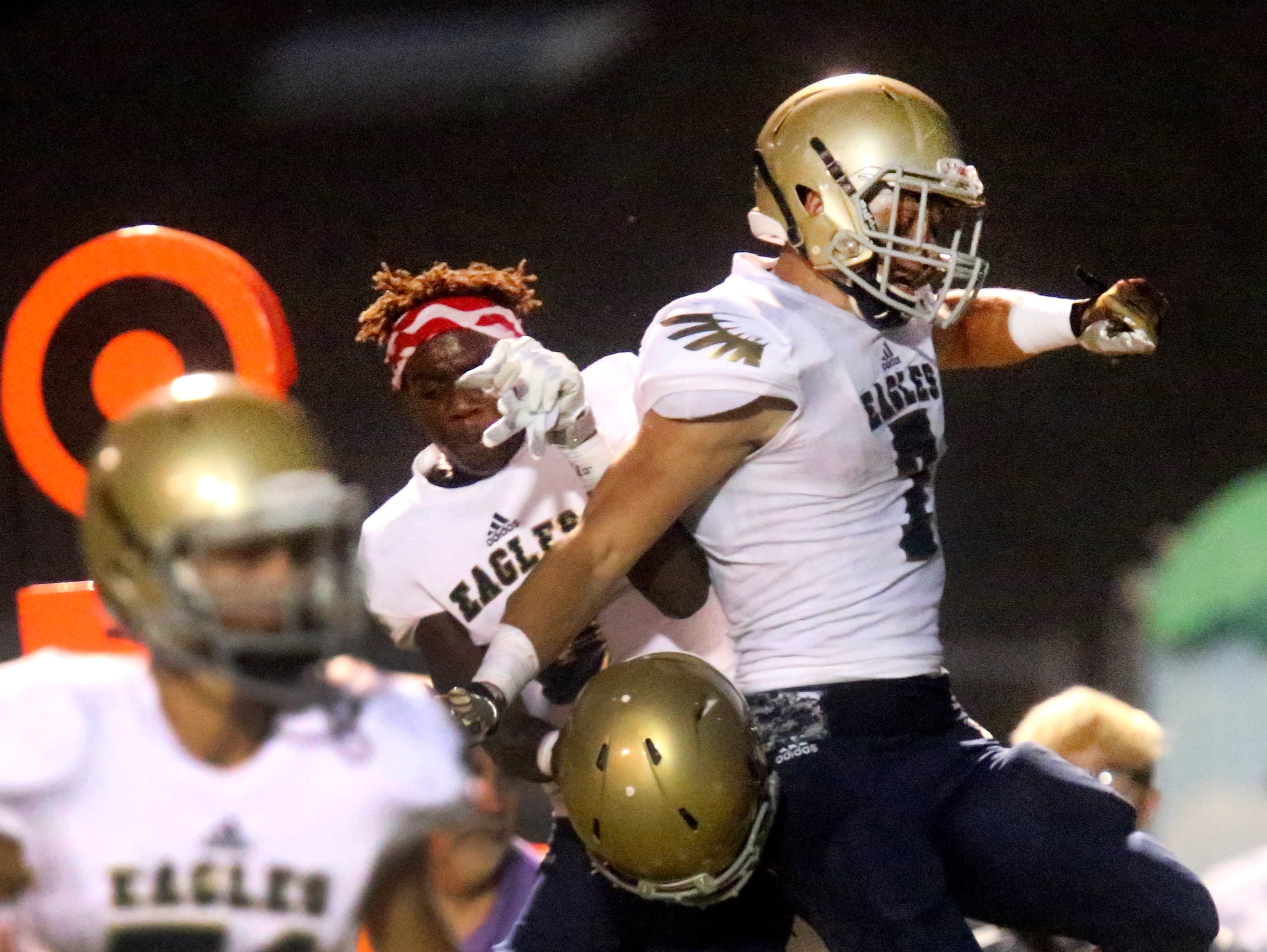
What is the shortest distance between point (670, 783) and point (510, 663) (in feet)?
0.79

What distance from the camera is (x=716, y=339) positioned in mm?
1963

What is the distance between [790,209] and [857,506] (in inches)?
15.5

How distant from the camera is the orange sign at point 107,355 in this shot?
2.62 metres

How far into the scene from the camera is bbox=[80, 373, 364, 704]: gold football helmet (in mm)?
1404

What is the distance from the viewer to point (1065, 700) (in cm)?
281

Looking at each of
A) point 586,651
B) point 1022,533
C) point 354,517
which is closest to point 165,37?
point 586,651

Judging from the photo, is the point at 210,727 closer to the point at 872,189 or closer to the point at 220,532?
the point at 220,532

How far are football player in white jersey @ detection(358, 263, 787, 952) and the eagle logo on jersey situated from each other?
315 mm

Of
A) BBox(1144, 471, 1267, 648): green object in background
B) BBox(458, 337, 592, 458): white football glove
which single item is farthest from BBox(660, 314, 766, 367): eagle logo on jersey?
BBox(1144, 471, 1267, 648): green object in background

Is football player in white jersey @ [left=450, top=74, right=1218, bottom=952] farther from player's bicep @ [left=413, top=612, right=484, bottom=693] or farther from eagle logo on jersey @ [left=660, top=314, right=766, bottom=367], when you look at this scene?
player's bicep @ [left=413, top=612, right=484, bottom=693]

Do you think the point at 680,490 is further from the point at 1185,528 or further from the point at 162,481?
the point at 1185,528

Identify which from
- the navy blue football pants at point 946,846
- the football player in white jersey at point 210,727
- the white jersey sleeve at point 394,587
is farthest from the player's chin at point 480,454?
the football player in white jersey at point 210,727

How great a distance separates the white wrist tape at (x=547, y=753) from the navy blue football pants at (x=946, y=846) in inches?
11.1

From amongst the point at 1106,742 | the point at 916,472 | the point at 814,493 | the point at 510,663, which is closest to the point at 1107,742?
the point at 1106,742
